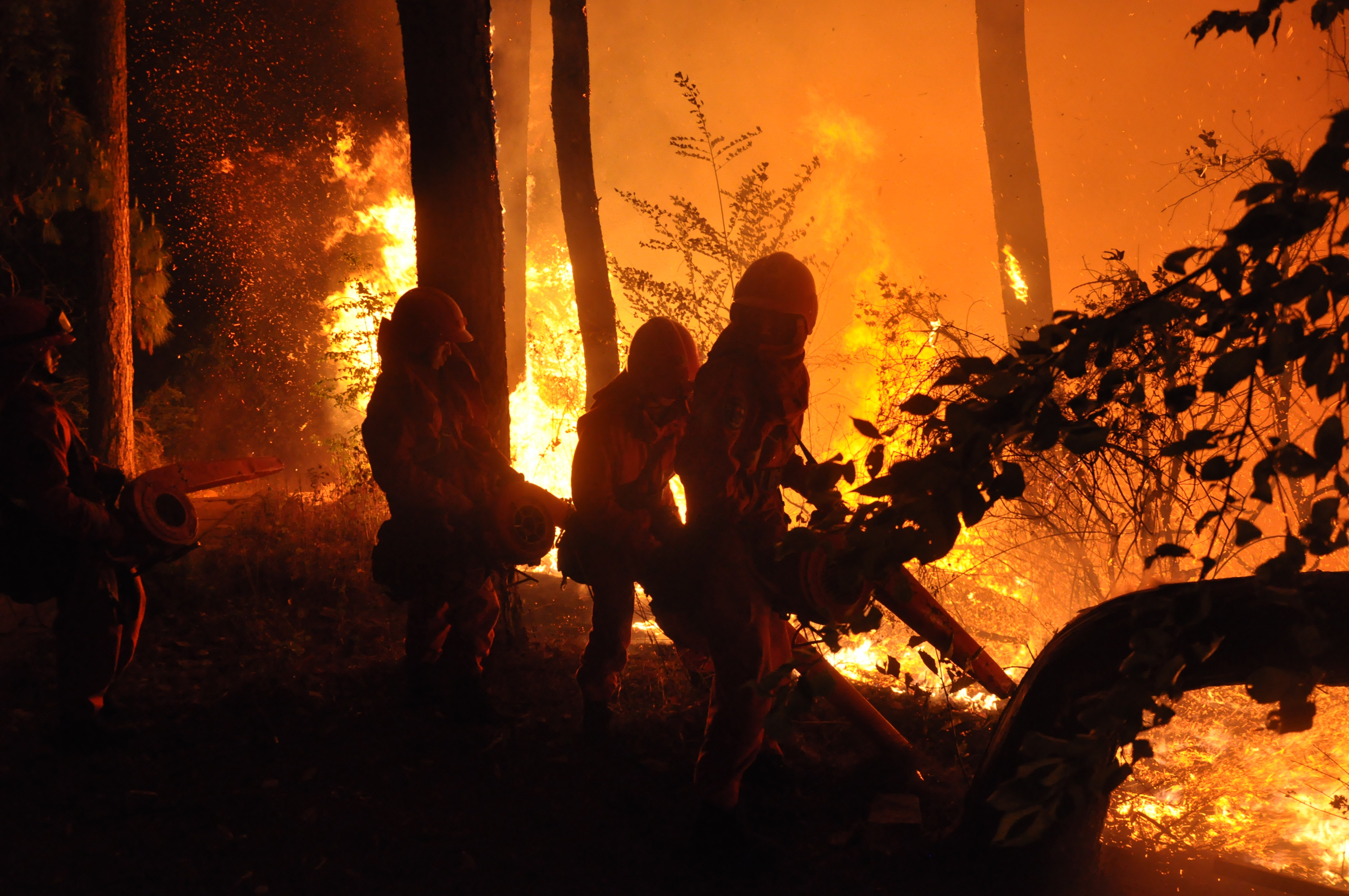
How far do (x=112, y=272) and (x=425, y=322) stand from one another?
5.70 metres

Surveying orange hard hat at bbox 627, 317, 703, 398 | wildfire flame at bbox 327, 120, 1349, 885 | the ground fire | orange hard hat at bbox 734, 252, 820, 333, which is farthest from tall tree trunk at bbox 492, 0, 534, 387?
orange hard hat at bbox 734, 252, 820, 333

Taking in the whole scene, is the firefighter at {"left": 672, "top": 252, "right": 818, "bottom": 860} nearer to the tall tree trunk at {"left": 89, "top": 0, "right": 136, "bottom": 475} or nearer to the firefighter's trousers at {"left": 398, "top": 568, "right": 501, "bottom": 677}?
the firefighter's trousers at {"left": 398, "top": 568, "right": 501, "bottom": 677}

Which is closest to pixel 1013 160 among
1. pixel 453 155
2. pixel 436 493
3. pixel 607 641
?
pixel 453 155

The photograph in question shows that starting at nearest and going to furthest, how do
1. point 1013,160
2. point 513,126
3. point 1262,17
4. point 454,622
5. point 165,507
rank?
point 1262,17 → point 165,507 → point 454,622 → point 1013,160 → point 513,126

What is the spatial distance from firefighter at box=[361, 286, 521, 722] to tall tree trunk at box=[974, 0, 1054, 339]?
844 centimetres

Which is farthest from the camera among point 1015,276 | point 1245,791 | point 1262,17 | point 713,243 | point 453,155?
point 1015,276

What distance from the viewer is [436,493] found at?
391 centimetres

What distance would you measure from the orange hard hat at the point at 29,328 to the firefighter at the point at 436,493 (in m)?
1.38

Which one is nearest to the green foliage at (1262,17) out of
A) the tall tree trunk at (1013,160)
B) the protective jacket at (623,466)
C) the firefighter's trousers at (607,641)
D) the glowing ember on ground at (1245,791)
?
the protective jacket at (623,466)

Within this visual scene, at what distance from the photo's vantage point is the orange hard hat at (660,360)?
145 inches

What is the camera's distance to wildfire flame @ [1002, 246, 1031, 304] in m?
10.7

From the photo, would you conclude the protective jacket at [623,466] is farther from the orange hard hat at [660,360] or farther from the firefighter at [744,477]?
the firefighter at [744,477]

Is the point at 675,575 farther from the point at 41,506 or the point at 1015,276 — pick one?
the point at 1015,276

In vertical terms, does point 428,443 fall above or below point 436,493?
above
